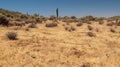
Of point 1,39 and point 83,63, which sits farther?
point 1,39

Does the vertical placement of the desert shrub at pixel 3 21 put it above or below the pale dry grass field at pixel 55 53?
above

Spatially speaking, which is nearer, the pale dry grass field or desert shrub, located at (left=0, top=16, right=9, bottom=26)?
the pale dry grass field

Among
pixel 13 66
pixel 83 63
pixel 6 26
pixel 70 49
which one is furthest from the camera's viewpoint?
pixel 6 26

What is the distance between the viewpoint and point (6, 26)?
1065 inches

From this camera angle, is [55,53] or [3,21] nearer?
[55,53]

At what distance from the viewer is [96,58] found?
627 inches

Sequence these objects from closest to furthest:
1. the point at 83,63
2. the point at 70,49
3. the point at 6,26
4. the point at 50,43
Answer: the point at 83,63 < the point at 70,49 < the point at 50,43 < the point at 6,26

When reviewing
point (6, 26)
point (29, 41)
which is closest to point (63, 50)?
point (29, 41)

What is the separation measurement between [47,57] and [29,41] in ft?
12.7

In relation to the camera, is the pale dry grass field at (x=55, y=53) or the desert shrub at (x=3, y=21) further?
the desert shrub at (x=3, y=21)

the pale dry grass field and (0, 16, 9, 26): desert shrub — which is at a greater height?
(0, 16, 9, 26): desert shrub

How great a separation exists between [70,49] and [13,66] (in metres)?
4.98

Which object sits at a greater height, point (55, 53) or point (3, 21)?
point (3, 21)

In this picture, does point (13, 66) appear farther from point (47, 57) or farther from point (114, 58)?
point (114, 58)
